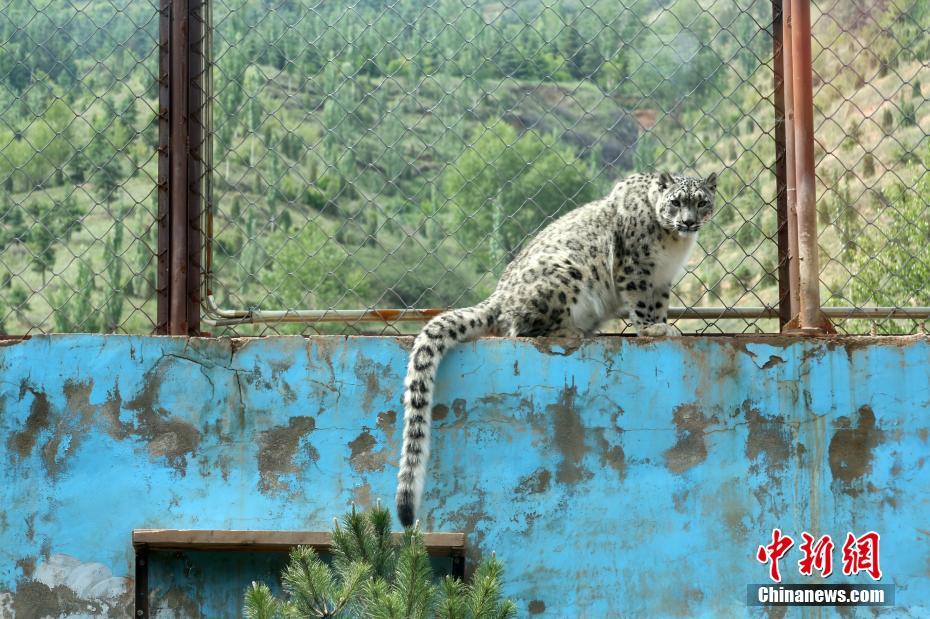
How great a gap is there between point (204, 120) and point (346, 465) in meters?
1.57

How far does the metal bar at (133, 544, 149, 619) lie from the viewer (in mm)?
4191

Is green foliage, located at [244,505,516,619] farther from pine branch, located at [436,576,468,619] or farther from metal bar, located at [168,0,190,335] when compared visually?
metal bar, located at [168,0,190,335]

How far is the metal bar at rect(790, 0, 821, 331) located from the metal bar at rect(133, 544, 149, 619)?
9.02ft

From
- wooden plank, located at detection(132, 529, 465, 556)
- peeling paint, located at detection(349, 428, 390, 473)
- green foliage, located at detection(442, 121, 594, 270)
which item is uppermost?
green foliage, located at detection(442, 121, 594, 270)

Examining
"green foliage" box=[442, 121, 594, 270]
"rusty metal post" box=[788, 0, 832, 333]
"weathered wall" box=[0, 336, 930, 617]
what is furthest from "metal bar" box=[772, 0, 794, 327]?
"green foliage" box=[442, 121, 594, 270]

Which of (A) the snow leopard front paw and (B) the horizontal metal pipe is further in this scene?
(A) the snow leopard front paw

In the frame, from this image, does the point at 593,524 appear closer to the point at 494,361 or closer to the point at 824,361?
the point at 494,361

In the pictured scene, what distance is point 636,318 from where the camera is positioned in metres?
5.23

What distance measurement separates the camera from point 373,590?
3.27 metres

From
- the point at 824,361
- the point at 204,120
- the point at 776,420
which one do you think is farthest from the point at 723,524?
the point at 204,120

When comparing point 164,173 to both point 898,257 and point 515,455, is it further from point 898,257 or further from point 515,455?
point 898,257

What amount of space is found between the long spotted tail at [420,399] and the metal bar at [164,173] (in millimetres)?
1061

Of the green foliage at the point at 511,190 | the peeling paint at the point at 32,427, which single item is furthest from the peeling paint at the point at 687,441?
the green foliage at the point at 511,190

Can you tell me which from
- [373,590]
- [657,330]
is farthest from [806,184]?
[373,590]
